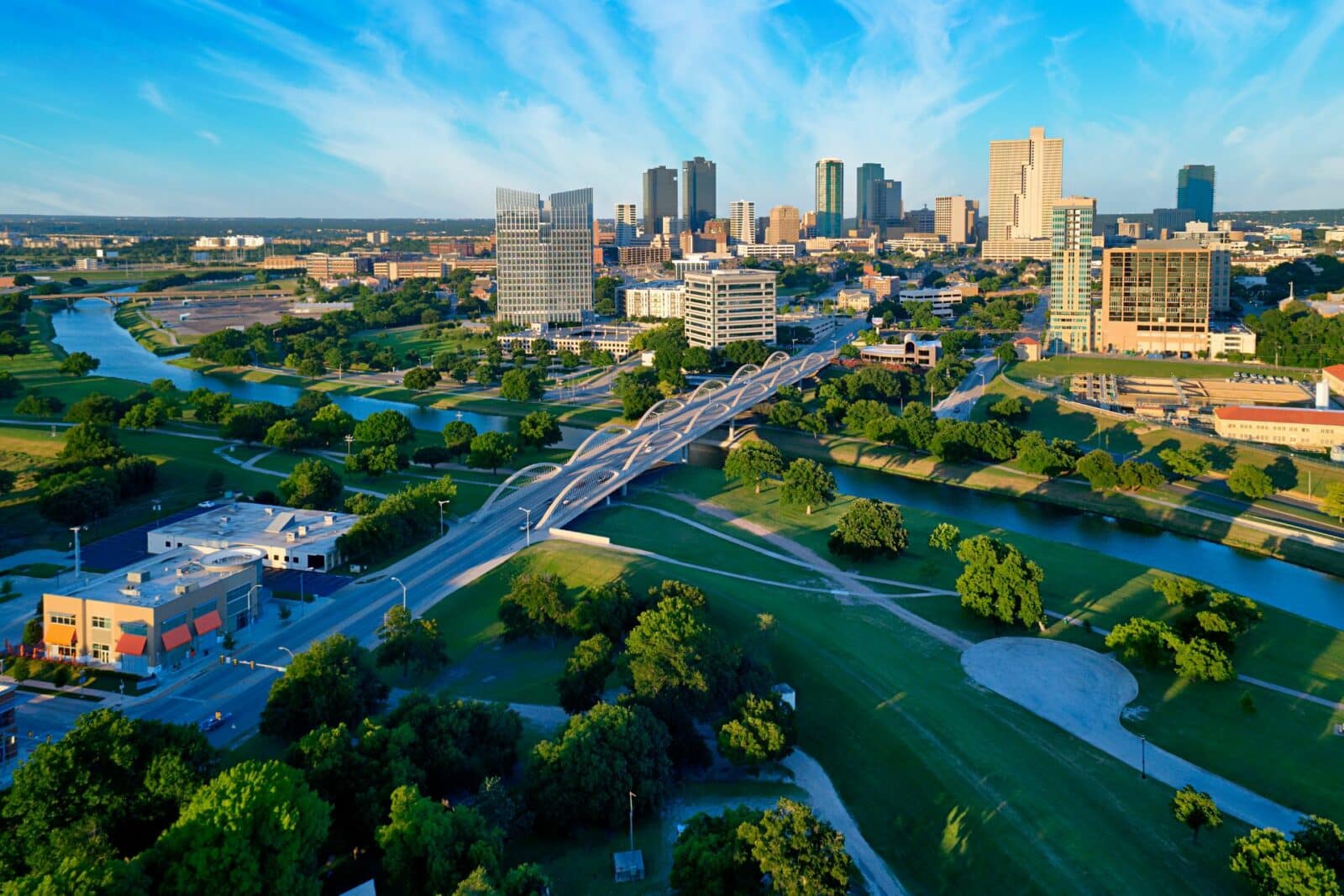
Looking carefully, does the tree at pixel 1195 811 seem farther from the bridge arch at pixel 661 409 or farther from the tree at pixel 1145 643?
the bridge arch at pixel 661 409

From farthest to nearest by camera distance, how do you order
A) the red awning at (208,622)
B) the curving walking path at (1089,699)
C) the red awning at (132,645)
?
the red awning at (208,622)
the red awning at (132,645)
the curving walking path at (1089,699)

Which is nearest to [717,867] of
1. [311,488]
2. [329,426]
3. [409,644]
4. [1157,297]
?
[409,644]

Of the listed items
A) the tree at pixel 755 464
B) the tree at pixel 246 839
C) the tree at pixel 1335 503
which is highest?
the tree at pixel 755 464

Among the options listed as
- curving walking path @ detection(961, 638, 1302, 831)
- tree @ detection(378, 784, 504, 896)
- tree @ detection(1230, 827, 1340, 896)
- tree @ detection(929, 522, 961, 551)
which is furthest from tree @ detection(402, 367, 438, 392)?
tree @ detection(1230, 827, 1340, 896)

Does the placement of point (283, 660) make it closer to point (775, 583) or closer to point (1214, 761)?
point (775, 583)

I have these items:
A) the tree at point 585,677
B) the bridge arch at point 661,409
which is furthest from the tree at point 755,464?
the tree at point 585,677

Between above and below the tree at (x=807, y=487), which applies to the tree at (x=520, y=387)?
above
